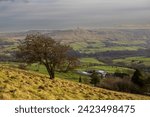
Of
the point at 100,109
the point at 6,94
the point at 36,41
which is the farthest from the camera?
the point at 36,41

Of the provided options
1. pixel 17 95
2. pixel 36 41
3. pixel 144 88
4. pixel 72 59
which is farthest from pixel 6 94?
pixel 144 88

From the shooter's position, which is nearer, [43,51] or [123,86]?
[43,51]

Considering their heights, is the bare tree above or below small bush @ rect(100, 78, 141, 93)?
above

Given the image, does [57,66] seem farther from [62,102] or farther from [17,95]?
[62,102]

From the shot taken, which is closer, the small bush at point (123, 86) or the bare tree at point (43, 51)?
the bare tree at point (43, 51)

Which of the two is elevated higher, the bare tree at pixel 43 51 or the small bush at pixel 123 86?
the bare tree at pixel 43 51

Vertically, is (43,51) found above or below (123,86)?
above

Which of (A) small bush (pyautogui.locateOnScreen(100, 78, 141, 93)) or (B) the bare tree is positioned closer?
(B) the bare tree

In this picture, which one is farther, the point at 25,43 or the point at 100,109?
the point at 25,43
